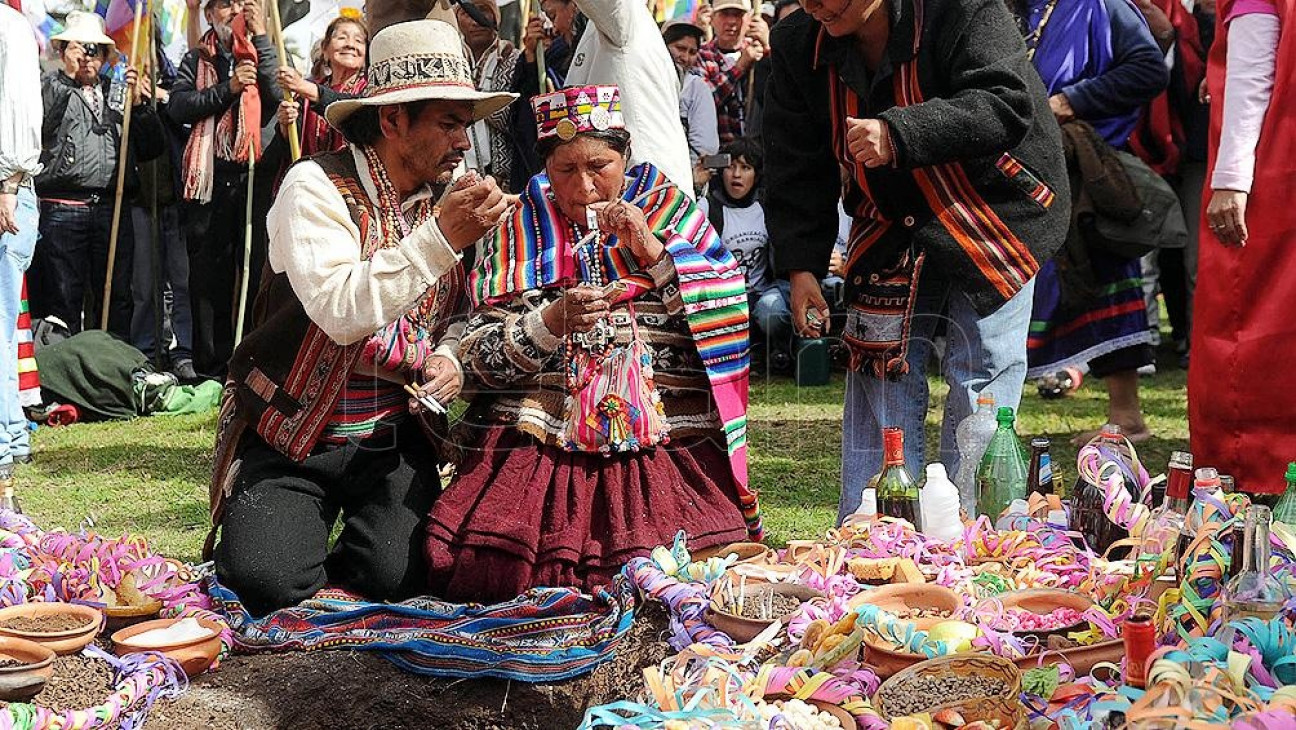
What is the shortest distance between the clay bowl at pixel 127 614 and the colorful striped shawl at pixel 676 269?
1184mm

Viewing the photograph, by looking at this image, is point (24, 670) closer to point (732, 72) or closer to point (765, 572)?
point (765, 572)

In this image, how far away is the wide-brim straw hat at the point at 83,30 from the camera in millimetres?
9227

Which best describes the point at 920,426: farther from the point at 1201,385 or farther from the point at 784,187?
the point at 1201,385

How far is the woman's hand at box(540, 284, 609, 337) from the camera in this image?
3.81 m

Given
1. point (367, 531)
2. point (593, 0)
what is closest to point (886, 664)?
point (367, 531)

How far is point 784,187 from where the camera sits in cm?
425

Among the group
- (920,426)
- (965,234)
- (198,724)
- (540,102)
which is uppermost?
(540,102)

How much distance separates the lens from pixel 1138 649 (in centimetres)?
227

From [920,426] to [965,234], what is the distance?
0.64 m

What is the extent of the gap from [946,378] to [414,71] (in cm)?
176

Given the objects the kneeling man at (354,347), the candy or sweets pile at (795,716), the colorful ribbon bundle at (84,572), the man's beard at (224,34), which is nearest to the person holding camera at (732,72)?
the man's beard at (224,34)

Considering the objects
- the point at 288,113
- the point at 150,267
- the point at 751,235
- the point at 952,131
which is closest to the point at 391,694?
the point at 952,131

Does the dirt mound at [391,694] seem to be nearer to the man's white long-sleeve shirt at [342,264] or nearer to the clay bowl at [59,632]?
the clay bowl at [59,632]

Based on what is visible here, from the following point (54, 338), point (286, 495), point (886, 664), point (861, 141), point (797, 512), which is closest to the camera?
point (886, 664)
